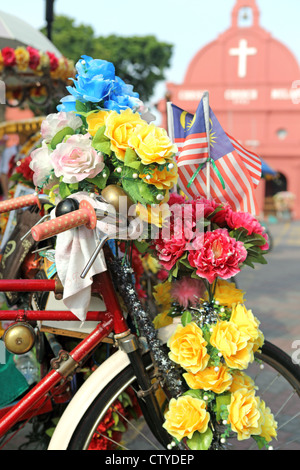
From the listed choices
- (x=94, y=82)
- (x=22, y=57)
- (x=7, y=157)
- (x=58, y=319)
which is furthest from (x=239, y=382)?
(x=7, y=157)

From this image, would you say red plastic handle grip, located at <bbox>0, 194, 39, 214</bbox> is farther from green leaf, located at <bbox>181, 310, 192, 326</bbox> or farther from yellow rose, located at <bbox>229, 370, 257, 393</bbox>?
yellow rose, located at <bbox>229, 370, 257, 393</bbox>

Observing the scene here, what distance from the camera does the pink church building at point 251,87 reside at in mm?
26406

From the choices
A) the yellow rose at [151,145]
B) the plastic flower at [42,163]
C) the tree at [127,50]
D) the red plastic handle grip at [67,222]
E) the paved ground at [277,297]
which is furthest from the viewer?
the tree at [127,50]

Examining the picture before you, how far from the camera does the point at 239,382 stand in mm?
1866

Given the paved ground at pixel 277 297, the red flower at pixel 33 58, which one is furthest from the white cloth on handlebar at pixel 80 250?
the red flower at pixel 33 58

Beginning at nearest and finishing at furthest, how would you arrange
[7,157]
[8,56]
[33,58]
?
[8,56], [33,58], [7,157]

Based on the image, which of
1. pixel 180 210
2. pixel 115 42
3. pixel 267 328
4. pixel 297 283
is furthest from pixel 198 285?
pixel 115 42

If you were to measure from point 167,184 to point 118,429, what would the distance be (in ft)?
4.24

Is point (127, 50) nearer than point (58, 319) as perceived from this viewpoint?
No

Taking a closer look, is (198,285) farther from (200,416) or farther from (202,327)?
(200,416)

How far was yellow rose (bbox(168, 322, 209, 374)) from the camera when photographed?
176 centimetres

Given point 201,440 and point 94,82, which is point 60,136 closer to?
point 94,82

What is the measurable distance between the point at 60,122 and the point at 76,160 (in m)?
0.20

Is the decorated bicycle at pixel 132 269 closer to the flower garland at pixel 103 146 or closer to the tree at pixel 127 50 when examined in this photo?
the flower garland at pixel 103 146
